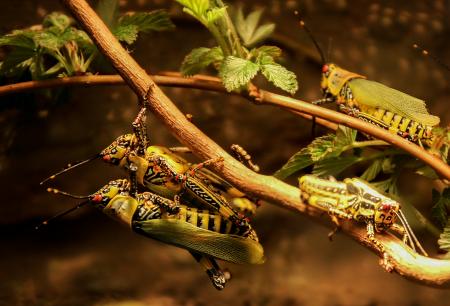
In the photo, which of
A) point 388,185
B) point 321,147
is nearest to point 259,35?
point 321,147

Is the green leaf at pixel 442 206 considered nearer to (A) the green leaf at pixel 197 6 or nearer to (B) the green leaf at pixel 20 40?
(A) the green leaf at pixel 197 6

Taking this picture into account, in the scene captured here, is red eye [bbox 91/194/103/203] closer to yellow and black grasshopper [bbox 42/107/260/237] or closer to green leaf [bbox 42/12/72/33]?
yellow and black grasshopper [bbox 42/107/260/237]

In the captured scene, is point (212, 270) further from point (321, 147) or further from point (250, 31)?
point (250, 31)

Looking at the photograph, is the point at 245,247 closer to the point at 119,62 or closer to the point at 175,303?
the point at 119,62

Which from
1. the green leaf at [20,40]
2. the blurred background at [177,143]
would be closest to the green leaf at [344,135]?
the blurred background at [177,143]

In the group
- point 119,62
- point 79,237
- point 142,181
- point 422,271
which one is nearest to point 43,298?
point 79,237
